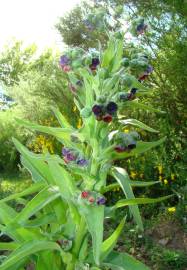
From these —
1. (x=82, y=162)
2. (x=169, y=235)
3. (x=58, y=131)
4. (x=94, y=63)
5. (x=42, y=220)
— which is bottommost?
(x=169, y=235)

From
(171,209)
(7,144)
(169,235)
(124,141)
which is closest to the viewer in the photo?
(124,141)

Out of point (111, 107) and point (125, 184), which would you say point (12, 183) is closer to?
point (125, 184)

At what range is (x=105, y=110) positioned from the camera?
7.39 feet

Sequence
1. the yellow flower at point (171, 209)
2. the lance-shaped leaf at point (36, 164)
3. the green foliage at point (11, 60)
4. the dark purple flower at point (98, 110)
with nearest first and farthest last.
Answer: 1. the dark purple flower at point (98, 110)
2. the lance-shaped leaf at point (36, 164)
3. the yellow flower at point (171, 209)
4. the green foliage at point (11, 60)

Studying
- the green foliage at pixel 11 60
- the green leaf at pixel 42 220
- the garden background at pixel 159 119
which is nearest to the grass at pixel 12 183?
the garden background at pixel 159 119

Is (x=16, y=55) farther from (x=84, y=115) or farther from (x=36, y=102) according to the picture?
(x=84, y=115)

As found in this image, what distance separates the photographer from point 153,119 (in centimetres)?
646

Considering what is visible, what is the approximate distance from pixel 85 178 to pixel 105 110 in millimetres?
471

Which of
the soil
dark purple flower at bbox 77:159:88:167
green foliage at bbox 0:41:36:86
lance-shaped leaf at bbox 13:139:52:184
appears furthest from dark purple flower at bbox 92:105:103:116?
green foliage at bbox 0:41:36:86

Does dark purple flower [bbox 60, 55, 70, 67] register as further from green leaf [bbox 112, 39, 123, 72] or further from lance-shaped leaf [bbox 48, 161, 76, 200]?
lance-shaped leaf [bbox 48, 161, 76, 200]

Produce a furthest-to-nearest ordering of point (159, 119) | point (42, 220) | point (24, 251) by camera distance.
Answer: point (159, 119)
point (42, 220)
point (24, 251)

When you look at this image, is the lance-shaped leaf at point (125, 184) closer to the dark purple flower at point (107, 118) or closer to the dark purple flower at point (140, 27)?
the dark purple flower at point (107, 118)

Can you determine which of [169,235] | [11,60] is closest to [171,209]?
[169,235]

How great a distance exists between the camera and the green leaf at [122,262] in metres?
2.61
